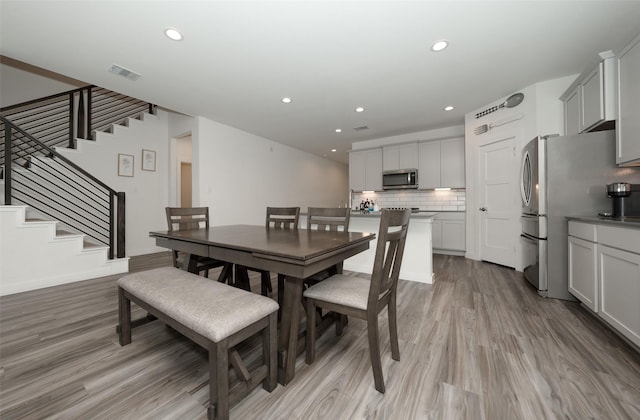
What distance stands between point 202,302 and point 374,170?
206 inches

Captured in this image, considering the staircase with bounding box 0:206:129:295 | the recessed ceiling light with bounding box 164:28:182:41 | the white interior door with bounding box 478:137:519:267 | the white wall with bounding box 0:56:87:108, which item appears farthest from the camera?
the white wall with bounding box 0:56:87:108

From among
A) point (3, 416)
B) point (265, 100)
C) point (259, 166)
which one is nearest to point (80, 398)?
point (3, 416)

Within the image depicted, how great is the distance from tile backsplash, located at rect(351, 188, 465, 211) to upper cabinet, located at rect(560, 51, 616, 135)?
7.57 feet

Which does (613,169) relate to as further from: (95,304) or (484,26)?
(95,304)

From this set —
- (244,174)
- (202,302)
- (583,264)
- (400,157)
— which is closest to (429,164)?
(400,157)

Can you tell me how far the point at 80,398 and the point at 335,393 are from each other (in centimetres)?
132

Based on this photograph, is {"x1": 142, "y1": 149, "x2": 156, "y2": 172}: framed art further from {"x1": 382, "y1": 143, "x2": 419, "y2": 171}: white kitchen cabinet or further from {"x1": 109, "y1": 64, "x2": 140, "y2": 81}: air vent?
{"x1": 382, "y1": 143, "x2": 419, "y2": 171}: white kitchen cabinet

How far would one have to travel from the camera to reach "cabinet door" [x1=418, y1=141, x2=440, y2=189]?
5.11 m

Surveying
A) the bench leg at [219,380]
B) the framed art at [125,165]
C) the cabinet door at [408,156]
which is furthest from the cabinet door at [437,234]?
the framed art at [125,165]

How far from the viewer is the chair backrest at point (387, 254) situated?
119cm

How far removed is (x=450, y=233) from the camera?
4.75m

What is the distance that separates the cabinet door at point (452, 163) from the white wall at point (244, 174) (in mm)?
3786

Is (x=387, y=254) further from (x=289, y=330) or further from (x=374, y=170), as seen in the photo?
(x=374, y=170)

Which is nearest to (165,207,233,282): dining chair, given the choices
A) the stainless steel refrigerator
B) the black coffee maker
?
the stainless steel refrigerator
